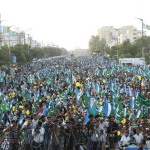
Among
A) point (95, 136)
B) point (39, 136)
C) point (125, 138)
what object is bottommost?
point (125, 138)

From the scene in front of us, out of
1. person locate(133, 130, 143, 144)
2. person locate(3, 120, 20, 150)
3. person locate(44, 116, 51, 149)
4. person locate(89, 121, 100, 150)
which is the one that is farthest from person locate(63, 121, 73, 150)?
person locate(133, 130, 143, 144)

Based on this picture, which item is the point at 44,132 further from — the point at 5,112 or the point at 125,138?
the point at 5,112

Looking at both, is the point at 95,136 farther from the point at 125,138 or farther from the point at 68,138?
the point at 125,138

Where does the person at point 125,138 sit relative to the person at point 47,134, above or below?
below

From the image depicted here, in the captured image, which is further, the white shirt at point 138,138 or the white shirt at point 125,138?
the white shirt at point 125,138

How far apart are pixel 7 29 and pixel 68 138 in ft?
140

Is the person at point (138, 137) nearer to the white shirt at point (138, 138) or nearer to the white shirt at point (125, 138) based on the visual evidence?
the white shirt at point (138, 138)

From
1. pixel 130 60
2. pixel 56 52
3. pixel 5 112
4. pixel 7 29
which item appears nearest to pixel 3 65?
pixel 7 29

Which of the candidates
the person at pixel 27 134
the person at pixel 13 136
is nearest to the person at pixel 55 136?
the person at pixel 27 134

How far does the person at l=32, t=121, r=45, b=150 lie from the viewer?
11078 mm

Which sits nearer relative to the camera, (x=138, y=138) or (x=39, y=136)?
(x=39, y=136)

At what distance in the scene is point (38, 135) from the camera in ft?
36.6

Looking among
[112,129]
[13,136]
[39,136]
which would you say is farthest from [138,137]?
[13,136]

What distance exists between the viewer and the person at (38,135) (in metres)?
11.1
